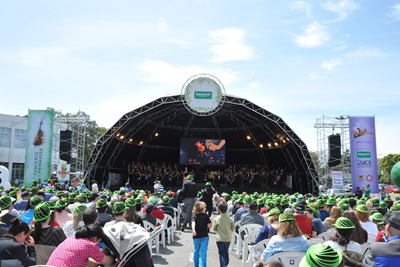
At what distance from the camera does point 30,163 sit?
1814 cm

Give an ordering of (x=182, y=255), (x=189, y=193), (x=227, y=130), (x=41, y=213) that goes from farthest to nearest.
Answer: (x=227, y=130)
(x=189, y=193)
(x=182, y=255)
(x=41, y=213)

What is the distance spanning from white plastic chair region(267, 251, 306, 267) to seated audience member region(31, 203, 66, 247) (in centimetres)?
227

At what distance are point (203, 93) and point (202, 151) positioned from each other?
6155 mm

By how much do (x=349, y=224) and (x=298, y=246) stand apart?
593 millimetres

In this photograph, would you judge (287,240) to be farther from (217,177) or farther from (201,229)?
(217,177)

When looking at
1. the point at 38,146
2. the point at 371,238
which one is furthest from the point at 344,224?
the point at 38,146

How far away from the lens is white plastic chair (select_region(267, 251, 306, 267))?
3287 millimetres

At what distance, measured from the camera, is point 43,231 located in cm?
313

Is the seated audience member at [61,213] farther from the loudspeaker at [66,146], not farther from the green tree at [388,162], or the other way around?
the green tree at [388,162]

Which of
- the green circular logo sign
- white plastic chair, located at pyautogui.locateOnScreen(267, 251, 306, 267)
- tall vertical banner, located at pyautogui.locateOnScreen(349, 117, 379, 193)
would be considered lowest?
white plastic chair, located at pyautogui.locateOnScreen(267, 251, 306, 267)

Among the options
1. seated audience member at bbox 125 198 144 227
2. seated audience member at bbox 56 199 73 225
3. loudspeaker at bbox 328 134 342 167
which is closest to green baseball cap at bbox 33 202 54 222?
seated audience member at bbox 125 198 144 227

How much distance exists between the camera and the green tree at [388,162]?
167 feet

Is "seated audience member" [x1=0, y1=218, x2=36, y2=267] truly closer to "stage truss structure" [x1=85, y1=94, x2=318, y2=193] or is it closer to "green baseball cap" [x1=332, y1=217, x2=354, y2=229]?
"green baseball cap" [x1=332, y1=217, x2=354, y2=229]

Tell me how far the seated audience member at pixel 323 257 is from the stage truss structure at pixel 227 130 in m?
15.9
